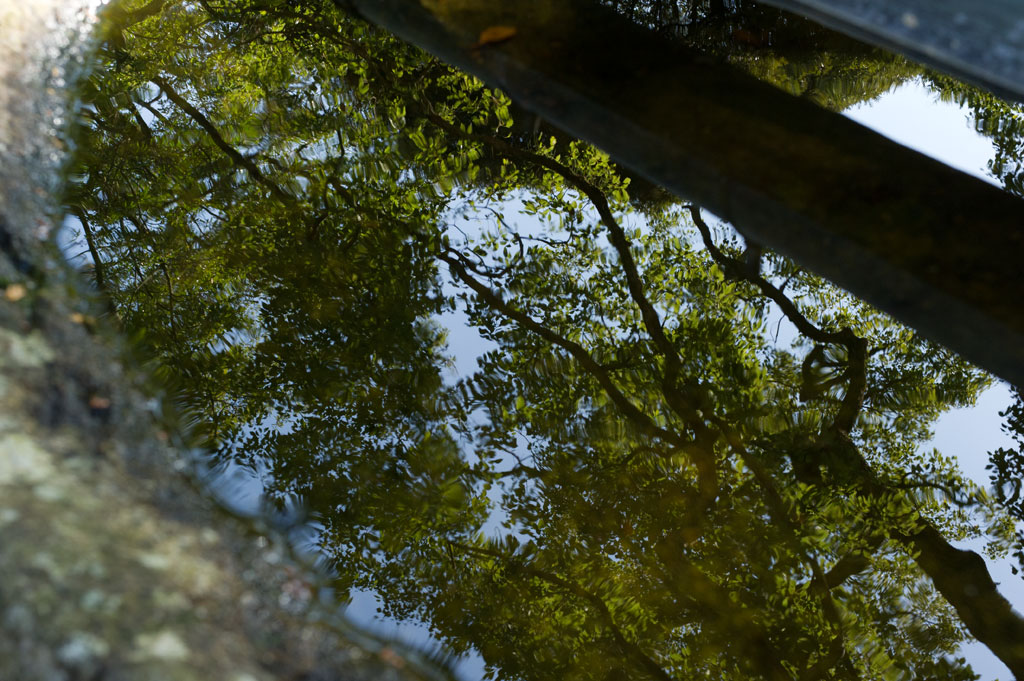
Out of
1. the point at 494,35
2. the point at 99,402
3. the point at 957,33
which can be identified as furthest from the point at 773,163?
the point at 99,402

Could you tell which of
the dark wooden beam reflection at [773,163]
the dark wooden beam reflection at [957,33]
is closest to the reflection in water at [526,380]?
the dark wooden beam reflection at [773,163]

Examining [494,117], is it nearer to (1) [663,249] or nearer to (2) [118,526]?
(1) [663,249]

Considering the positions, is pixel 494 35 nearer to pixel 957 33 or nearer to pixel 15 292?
pixel 957 33

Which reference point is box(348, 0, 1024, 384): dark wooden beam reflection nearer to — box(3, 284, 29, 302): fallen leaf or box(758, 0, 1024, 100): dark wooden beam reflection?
box(758, 0, 1024, 100): dark wooden beam reflection

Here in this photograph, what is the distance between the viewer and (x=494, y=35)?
2750mm

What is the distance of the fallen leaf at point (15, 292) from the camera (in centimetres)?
137

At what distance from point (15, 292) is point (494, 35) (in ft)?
6.41

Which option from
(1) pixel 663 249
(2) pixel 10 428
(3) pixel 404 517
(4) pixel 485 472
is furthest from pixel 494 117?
(2) pixel 10 428

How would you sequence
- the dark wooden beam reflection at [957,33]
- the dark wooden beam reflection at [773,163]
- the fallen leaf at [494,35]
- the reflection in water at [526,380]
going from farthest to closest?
the fallen leaf at [494,35], the reflection in water at [526,380], the dark wooden beam reflection at [773,163], the dark wooden beam reflection at [957,33]

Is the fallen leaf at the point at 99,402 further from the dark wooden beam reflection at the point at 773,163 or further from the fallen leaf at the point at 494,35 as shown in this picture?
the fallen leaf at the point at 494,35

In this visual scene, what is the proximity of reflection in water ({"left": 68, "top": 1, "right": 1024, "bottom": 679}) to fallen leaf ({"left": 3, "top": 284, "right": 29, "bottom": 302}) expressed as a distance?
916mm

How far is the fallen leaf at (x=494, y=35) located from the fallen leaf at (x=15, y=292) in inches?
74.5

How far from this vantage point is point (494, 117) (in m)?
4.00

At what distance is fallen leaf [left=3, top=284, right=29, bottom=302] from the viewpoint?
137 cm
